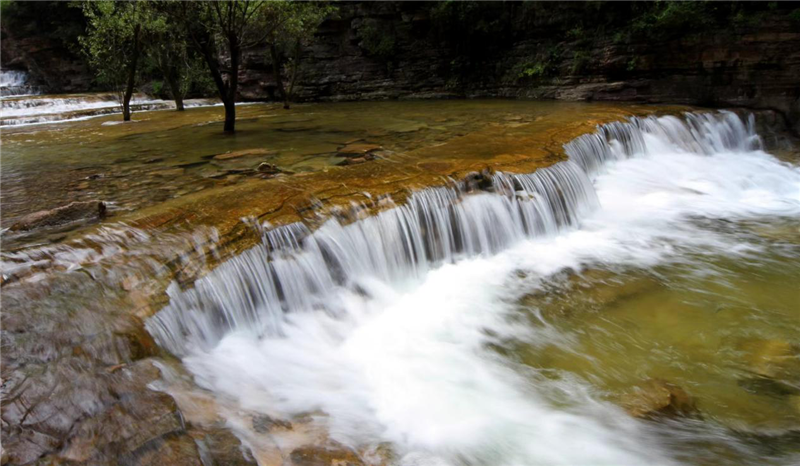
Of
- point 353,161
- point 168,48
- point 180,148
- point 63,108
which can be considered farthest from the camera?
point 63,108

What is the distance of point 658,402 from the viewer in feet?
11.3

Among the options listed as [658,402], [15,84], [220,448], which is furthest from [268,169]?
[15,84]

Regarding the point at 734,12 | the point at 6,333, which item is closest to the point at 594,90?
the point at 734,12

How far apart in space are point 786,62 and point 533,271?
1146cm

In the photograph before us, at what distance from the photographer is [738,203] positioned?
830 centimetres

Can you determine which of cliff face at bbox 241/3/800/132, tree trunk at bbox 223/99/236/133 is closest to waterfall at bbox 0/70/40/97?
cliff face at bbox 241/3/800/132

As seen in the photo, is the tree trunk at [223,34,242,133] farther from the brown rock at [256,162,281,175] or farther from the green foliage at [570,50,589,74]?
the green foliage at [570,50,589,74]

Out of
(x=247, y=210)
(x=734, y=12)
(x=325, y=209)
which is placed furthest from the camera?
(x=734, y=12)

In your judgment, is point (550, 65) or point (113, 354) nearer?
point (113, 354)

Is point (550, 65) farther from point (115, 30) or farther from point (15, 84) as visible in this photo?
point (15, 84)

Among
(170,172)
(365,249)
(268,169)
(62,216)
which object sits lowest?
(365,249)

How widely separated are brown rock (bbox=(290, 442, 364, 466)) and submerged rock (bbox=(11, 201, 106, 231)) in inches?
132

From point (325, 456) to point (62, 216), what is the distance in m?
3.67

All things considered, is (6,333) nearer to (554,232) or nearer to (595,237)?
(554,232)
